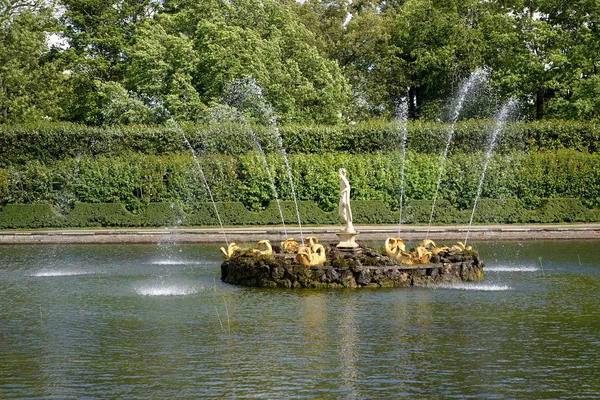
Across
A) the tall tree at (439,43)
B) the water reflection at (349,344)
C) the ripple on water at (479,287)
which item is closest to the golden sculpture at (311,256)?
the water reflection at (349,344)

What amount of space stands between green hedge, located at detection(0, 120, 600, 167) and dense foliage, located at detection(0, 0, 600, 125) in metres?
3.76

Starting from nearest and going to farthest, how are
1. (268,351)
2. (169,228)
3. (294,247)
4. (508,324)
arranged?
(268,351) < (508,324) < (294,247) < (169,228)

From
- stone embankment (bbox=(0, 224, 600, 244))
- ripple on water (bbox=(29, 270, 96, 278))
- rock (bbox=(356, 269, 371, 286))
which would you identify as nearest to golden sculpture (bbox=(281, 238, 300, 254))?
rock (bbox=(356, 269, 371, 286))

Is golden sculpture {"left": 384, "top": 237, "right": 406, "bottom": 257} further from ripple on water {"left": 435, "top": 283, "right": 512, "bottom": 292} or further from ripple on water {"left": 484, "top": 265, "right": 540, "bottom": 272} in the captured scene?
ripple on water {"left": 484, "top": 265, "right": 540, "bottom": 272}

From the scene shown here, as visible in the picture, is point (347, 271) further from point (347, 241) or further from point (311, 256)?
point (347, 241)

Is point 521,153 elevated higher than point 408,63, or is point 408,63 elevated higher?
point 408,63

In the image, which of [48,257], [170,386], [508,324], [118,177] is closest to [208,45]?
[118,177]

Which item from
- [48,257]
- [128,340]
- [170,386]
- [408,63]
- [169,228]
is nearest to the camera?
[170,386]

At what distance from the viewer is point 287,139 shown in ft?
172

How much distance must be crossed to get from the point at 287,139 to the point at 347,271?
27.2m

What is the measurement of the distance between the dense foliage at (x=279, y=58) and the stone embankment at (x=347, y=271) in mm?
28681

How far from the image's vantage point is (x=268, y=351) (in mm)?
17453

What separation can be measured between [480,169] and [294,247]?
2345 centimetres

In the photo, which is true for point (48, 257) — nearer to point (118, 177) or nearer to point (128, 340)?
point (118, 177)
